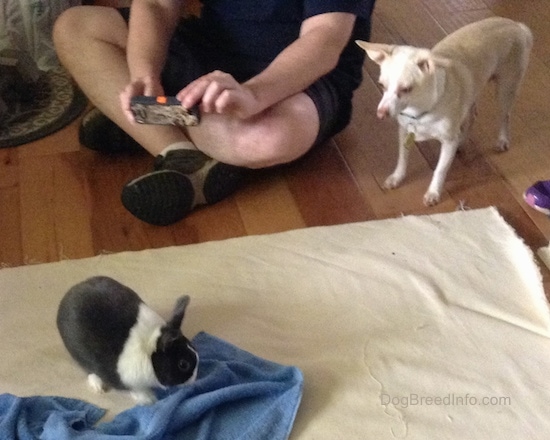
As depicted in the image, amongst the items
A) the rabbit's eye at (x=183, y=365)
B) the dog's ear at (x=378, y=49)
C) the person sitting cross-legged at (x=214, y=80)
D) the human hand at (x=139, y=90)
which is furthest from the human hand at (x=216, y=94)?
the rabbit's eye at (x=183, y=365)

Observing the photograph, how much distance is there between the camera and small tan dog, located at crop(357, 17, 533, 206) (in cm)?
125

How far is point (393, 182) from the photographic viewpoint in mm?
1465

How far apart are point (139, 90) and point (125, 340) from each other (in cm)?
52

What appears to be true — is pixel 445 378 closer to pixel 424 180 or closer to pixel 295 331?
pixel 295 331

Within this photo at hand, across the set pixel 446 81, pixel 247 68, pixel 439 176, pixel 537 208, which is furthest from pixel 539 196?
pixel 247 68

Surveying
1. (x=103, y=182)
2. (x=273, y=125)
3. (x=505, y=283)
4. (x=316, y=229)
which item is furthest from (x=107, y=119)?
(x=505, y=283)

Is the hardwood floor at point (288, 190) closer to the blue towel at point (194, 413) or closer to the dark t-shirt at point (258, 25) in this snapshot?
the dark t-shirt at point (258, 25)

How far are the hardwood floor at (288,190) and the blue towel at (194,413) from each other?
37 cm

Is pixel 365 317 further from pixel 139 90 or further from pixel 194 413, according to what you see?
pixel 139 90

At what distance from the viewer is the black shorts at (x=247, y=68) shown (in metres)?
1.44

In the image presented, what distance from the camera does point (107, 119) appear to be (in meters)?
1.54

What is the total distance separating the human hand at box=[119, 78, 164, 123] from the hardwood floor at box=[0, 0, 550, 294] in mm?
238

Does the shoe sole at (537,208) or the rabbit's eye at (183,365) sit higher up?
the rabbit's eye at (183,365)

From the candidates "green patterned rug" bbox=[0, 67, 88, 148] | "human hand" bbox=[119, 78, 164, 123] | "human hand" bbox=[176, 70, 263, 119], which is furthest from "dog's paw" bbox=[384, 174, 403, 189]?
"green patterned rug" bbox=[0, 67, 88, 148]
